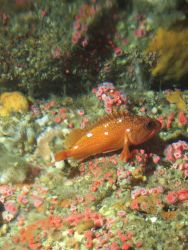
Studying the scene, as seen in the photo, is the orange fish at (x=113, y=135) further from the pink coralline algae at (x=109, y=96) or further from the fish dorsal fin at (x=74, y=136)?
the pink coralline algae at (x=109, y=96)

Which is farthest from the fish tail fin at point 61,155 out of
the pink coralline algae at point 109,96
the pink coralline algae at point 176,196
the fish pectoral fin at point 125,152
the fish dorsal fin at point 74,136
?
the pink coralline algae at point 176,196

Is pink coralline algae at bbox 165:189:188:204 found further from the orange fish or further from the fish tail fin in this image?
the fish tail fin

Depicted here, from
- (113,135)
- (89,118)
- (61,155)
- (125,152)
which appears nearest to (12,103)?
(89,118)

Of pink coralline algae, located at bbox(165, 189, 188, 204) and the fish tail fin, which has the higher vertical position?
the fish tail fin

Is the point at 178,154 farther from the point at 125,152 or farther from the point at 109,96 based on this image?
the point at 109,96

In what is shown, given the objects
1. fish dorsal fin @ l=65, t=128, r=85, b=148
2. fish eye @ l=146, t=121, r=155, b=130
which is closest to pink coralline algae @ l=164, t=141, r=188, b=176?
fish eye @ l=146, t=121, r=155, b=130

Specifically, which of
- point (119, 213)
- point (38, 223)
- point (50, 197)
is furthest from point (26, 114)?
point (119, 213)
